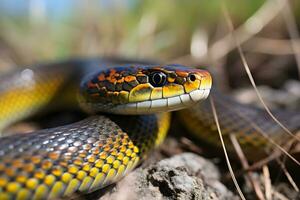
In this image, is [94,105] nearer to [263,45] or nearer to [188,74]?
[188,74]

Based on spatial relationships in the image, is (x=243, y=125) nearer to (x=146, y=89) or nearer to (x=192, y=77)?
(x=192, y=77)

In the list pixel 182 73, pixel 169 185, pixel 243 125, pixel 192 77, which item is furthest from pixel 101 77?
pixel 243 125

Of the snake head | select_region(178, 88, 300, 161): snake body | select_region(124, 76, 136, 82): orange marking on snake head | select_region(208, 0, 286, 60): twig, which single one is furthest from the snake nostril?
select_region(208, 0, 286, 60): twig

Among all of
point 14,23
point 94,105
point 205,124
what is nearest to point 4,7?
point 14,23

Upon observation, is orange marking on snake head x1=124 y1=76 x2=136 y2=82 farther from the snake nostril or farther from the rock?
the rock

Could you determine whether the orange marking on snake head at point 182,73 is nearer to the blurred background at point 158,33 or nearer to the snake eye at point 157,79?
the snake eye at point 157,79

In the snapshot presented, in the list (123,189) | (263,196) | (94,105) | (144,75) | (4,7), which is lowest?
(263,196)

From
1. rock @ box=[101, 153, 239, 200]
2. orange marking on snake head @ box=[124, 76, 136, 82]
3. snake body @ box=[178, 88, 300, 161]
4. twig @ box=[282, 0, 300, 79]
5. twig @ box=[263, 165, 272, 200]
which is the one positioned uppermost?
twig @ box=[282, 0, 300, 79]
